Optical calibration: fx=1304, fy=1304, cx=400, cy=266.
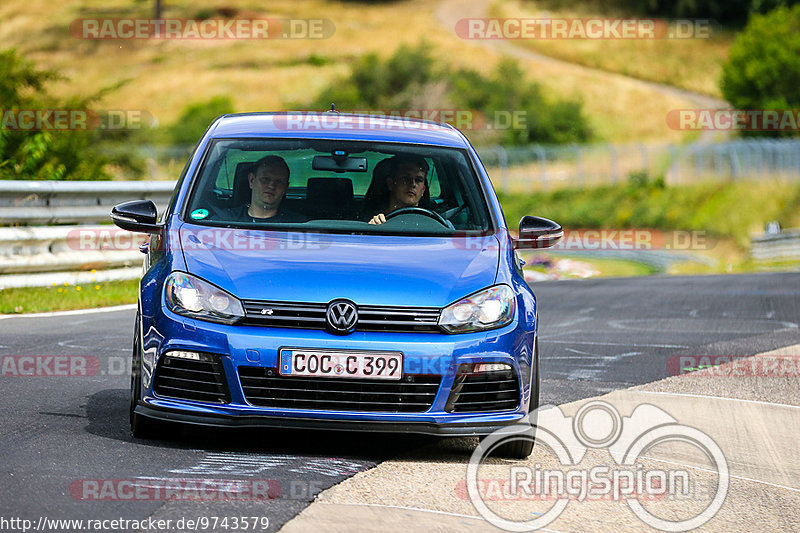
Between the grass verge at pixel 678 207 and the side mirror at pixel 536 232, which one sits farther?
the grass verge at pixel 678 207

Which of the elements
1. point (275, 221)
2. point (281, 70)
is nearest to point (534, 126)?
point (281, 70)

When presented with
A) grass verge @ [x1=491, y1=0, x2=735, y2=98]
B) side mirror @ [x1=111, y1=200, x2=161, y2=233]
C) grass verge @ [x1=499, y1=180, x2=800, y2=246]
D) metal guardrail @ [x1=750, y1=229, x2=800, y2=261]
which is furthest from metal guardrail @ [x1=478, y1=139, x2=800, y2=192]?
side mirror @ [x1=111, y1=200, x2=161, y2=233]

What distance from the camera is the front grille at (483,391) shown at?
6074 mm

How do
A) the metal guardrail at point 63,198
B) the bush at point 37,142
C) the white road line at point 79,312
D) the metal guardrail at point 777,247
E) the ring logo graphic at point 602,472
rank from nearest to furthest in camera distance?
the ring logo graphic at point 602,472
the white road line at point 79,312
the metal guardrail at point 63,198
the bush at point 37,142
the metal guardrail at point 777,247

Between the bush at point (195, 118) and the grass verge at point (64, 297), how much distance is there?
61.7 m

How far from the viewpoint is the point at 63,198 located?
1385 cm

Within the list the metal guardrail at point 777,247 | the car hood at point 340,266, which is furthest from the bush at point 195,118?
the car hood at point 340,266

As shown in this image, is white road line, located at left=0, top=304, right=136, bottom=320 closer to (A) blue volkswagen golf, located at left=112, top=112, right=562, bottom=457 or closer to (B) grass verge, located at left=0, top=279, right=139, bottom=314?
(B) grass verge, located at left=0, top=279, right=139, bottom=314

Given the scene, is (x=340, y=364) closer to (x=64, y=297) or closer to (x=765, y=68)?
(x=64, y=297)

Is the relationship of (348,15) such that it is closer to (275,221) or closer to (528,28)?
(528,28)

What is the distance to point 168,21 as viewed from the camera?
371 ft

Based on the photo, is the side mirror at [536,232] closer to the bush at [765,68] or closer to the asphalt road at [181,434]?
the asphalt road at [181,434]

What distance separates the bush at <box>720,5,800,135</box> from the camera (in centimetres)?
7831

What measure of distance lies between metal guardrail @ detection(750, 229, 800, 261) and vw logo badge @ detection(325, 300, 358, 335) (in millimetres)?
29612
